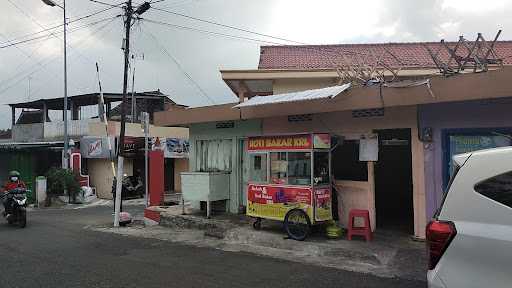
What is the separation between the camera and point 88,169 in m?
24.3

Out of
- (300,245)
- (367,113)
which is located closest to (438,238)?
(300,245)

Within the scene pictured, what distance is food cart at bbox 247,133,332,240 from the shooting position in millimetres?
9367

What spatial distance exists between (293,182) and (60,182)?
14.6 m

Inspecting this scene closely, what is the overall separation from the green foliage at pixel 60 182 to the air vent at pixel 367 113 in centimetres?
1528

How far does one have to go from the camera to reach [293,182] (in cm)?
977

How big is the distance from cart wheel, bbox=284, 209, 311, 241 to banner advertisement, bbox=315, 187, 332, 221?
0.83 ft

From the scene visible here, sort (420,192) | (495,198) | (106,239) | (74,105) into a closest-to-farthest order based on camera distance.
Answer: (495,198)
(420,192)
(106,239)
(74,105)

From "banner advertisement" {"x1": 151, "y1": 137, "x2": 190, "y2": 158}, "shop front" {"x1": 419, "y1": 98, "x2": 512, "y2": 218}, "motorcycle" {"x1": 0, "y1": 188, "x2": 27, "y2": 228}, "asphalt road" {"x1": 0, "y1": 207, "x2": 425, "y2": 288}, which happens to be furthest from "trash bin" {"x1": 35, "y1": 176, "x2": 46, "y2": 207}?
"shop front" {"x1": 419, "y1": 98, "x2": 512, "y2": 218}

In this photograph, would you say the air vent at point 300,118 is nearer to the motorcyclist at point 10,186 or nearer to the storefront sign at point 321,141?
the storefront sign at point 321,141

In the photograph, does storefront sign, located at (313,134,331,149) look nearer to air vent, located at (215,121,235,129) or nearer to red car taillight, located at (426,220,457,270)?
air vent, located at (215,121,235,129)

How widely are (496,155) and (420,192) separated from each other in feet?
20.9

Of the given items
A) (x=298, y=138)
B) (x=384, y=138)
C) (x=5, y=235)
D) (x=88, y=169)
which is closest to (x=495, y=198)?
(x=298, y=138)

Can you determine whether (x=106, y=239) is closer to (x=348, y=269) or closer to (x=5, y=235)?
(x=5, y=235)

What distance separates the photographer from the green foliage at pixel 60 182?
2072 centimetres
